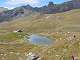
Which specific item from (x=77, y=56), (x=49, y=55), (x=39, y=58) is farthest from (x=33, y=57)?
(x=77, y=56)

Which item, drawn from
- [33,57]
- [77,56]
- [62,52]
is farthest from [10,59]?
[77,56]

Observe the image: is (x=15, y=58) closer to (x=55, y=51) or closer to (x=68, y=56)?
(x=55, y=51)

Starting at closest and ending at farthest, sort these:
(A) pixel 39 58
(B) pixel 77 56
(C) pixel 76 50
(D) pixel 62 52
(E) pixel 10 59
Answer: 1. (B) pixel 77 56
2. (C) pixel 76 50
3. (D) pixel 62 52
4. (A) pixel 39 58
5. (E) pixel 10 59

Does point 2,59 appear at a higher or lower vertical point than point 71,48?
lower

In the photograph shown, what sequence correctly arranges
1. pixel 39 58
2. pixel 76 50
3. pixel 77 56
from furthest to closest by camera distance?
Result: 1. pixel 39 58
2. pixel 76 50
3. pixel 77 56

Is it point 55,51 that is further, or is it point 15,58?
point 15,58

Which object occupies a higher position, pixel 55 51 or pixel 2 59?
pixel 55 51

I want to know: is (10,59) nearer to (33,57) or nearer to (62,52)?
(33,57)

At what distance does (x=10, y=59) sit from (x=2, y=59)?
79.5 inches

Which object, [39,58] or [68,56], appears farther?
[39,58]

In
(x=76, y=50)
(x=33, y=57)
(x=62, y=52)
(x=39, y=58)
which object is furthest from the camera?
(x=33, y=57)

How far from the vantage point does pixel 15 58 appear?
189 ft

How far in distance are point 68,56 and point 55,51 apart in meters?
5.36

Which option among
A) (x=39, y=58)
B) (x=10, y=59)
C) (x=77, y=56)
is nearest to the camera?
(x=77, y=56)
